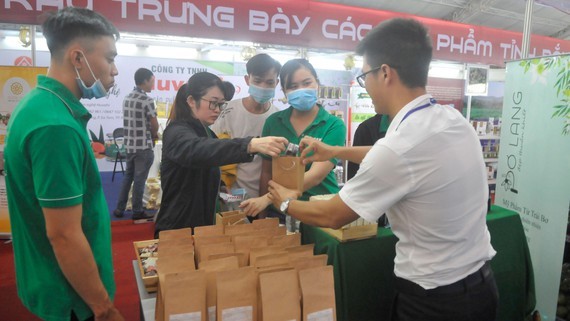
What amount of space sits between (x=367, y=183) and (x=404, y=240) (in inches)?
10.6

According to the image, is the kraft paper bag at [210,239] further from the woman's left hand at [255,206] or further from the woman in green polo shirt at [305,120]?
the woman in green polo shirt at [305,120]

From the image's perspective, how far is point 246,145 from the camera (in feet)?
5.82

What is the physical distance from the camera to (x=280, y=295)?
131cm

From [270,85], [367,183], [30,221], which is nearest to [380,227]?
[367,183]

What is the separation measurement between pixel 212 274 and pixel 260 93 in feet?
5.24

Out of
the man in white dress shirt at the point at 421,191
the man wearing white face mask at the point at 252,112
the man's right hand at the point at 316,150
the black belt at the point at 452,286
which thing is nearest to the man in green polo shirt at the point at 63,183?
the man in white dress shirt at the point at 421,191

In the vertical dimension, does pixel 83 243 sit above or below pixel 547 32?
below

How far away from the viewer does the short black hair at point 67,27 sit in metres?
1.27

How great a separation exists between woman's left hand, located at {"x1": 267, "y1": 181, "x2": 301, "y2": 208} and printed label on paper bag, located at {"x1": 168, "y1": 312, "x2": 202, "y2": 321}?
0.58 meters

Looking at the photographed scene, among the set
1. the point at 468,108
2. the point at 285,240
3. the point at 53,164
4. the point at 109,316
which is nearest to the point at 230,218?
the point at 285,240

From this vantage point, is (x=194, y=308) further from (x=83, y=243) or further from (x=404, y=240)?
(x=404, y=240)

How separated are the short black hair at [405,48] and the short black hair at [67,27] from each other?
3.11 feet

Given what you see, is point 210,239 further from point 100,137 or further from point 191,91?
point 100,137

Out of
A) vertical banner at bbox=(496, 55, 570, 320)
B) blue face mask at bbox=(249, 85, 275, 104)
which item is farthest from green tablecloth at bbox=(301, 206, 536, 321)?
vertical banner at bbox=(496, 55, 570, 320)
